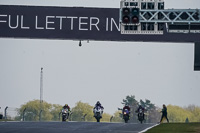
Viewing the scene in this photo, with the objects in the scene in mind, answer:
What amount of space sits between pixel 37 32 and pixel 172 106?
129047 millimetres

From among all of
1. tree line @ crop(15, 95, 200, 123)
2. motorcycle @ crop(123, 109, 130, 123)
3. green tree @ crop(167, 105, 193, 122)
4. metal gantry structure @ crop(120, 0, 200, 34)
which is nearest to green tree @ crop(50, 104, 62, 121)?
tree line @ crop(15, 95, 200, 123)

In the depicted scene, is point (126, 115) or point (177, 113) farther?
point (177, 113)

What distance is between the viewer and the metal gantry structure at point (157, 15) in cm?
2903

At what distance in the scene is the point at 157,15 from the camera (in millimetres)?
30328

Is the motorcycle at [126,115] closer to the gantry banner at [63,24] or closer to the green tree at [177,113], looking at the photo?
the gantry banner at [63,24]

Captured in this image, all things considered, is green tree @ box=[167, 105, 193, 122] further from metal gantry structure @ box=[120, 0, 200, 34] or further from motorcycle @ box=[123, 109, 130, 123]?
metal gantry structure @ box=[120, 0, 200, 34]

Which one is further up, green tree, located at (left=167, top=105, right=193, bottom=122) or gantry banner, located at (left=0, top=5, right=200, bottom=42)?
gantry banner, located at (left=0, top=5, right=200, bottom=42)

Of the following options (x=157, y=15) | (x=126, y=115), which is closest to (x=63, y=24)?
(x=126, y=115)

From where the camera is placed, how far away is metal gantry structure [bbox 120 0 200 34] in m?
29.0

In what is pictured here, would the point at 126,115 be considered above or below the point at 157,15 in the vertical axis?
below

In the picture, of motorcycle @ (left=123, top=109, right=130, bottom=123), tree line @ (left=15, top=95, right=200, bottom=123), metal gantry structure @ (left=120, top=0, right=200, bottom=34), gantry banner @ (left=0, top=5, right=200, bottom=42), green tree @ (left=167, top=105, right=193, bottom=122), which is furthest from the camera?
green tree @ (left=167, top=105, right=193, bottom=122)

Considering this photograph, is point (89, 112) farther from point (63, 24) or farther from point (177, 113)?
point (63, 24)

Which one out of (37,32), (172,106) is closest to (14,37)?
(37,32)

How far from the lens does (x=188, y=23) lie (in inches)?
1193
